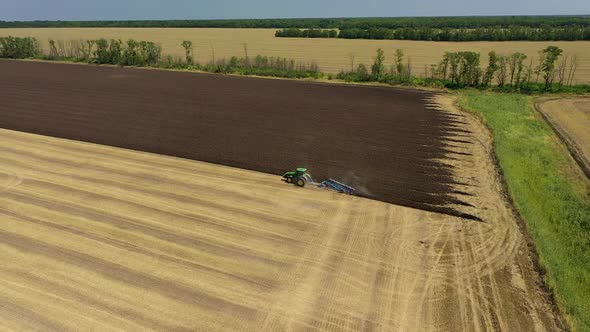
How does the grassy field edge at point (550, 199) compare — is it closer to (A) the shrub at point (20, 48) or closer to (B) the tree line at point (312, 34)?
(B) the tree line at point (312, 34)

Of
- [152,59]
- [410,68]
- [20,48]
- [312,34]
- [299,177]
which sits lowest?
[299,177]

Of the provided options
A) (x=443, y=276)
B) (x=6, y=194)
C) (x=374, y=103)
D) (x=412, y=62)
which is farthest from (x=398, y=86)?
(x=6, y=194)

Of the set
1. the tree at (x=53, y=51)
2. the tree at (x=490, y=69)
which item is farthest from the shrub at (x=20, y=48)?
the tree at (x=490, y=69)

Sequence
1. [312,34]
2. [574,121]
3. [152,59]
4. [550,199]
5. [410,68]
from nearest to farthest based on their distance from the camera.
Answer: [550,199] < [574,121] < [410,68] < [152,59] < [312,34]

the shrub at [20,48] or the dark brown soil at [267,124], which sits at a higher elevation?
the shrub at [20,48]

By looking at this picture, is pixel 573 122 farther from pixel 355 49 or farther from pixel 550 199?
pixel 355 49

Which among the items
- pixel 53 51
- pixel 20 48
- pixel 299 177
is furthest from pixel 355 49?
pixel 299 177
